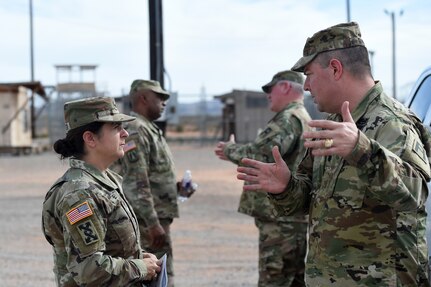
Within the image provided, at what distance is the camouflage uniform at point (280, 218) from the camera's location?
5.71m

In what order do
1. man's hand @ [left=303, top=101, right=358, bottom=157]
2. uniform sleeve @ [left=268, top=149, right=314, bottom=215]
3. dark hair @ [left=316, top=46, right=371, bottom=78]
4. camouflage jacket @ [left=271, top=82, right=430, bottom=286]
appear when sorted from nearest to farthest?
man's hand @ [left=303, top=101, right=358, bottom=157] < camouflage jacket @ [left=271, top=82, right=430, bottom=286] < dark hair @ [left=316, top=46, right=371, bottom=78] < uniform sleeve @ [left=268, top=149, right=314, bottom=215]

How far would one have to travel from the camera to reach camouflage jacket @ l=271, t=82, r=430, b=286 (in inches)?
113

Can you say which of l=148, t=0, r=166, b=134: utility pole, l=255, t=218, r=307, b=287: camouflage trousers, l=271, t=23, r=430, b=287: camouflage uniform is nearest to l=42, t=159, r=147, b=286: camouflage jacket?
l=271, t=23, r=430, b=287: camouflage uniform

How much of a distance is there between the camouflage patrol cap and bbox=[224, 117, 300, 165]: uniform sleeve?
8.39 ft

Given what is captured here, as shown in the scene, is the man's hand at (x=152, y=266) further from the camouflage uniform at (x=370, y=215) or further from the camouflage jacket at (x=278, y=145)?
the camouflage jacket at (x=278, y=145)

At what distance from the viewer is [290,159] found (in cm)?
579

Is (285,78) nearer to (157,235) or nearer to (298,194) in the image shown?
(157,235)

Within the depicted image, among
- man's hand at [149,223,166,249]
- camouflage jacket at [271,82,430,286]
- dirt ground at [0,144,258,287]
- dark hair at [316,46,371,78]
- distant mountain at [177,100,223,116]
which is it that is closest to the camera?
camouflage jacket at [271,82,430,286]

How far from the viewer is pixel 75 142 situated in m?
3.45

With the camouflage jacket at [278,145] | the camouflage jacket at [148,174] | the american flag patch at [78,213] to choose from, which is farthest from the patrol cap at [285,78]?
the american flag patch at [78,213]

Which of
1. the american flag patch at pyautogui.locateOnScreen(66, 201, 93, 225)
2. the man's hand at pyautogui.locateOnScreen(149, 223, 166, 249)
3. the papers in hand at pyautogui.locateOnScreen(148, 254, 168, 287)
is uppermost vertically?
the american flag patch at pyautogui.locateOnScreen(66, 201, 93, 225)

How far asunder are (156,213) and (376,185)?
3356 millimetres

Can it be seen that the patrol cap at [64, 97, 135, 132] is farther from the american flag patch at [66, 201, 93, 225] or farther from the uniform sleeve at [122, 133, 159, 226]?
the uniform sleeve at [122, 133, 159, 226]

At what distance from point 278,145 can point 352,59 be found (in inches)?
105
